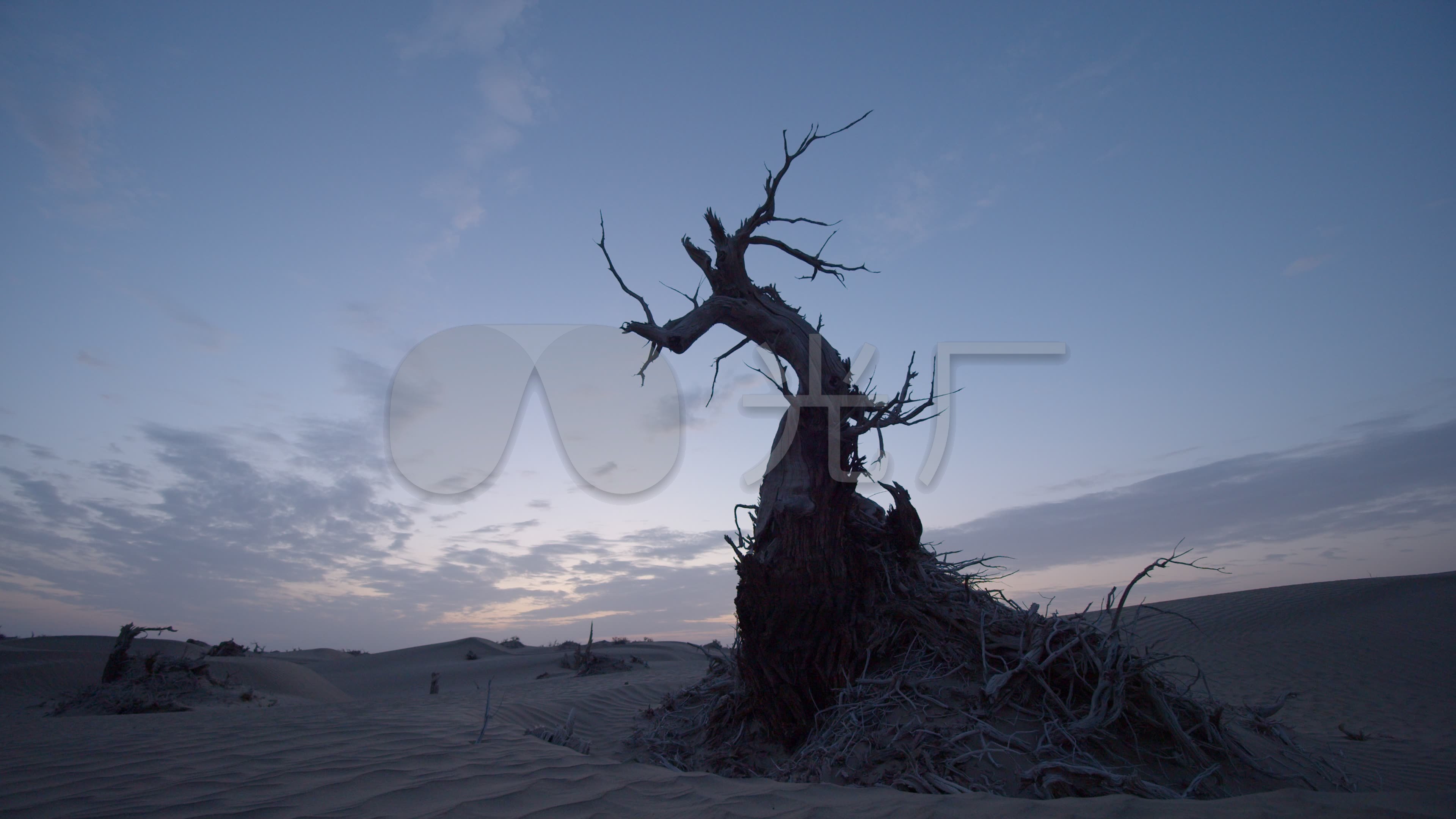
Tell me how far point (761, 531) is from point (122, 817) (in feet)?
11.7

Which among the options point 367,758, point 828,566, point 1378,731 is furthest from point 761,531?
point 1378,731

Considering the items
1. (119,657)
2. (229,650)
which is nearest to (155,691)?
(119,657)

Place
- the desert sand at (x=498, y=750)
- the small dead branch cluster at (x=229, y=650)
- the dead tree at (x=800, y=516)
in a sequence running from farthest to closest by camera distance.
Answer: the small dead branch cluster at (x=229, y=650) → the dead tree at (x=800, y=516) → the desert sand at (x=498, y=750)

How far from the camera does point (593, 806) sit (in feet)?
9.47

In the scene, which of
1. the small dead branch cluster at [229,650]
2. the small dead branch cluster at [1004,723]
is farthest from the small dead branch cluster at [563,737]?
the small dead branch cluster at [229,650]

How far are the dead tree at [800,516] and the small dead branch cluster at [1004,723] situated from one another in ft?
0.60

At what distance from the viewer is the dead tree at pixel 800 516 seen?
483 centimetres

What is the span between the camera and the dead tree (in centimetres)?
483

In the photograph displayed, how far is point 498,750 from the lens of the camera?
155 inches

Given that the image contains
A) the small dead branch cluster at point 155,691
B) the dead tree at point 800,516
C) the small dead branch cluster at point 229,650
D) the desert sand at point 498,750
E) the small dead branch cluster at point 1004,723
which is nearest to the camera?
the desert sand at point 498,750

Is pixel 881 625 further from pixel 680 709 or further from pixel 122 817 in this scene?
pixel 122 817

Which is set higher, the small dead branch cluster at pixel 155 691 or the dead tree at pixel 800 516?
the dead tree at pixel 800 516

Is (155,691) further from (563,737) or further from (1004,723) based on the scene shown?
(1004,723)

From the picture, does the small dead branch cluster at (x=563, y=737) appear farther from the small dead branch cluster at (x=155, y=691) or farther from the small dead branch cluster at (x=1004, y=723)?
the small dead branch cluster at (x=155, y=691)
